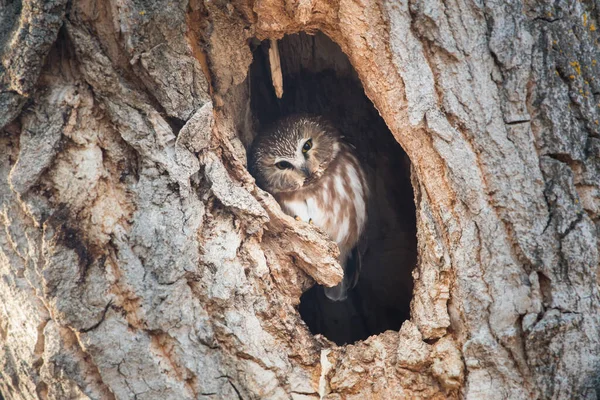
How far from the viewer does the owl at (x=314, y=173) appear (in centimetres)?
357

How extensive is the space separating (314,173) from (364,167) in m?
0.40

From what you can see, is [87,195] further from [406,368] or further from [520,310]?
[520,310]

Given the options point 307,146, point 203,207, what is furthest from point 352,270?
point 203,207

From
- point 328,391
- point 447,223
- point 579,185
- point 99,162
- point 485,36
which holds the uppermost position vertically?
point 485,36

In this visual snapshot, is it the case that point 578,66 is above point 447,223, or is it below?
above

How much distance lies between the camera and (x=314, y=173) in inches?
141

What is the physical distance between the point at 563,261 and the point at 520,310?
0.81 ft

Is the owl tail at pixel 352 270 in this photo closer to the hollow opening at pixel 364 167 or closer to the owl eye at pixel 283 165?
the hollow opening at pixel 364 167

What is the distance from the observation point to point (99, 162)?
229 cm

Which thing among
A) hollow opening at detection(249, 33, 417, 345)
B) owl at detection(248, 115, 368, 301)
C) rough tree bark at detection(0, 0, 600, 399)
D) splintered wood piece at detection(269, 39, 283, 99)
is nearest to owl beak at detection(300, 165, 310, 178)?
owl at detection(248, 115, 368, 301)

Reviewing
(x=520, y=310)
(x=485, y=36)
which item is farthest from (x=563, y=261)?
(x=485, y=36)

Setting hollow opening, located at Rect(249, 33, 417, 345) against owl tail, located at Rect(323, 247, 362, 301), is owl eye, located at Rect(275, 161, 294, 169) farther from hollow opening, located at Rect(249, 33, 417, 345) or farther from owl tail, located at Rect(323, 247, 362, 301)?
owl tail, located at Rect(323, 247, 362, 301)

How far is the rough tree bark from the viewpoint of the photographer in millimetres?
2162

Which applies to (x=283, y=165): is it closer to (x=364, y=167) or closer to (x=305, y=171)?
(x=305, y=171)
